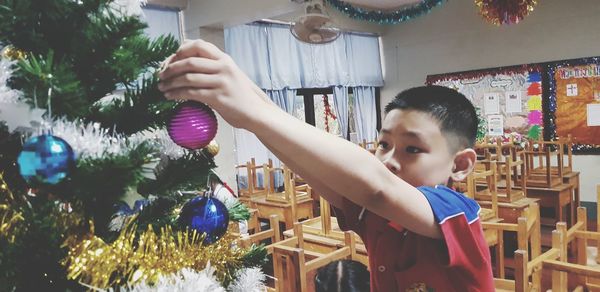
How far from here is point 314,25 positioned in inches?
125

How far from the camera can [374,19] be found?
10.0 ft

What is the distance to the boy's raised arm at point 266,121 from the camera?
46 cm

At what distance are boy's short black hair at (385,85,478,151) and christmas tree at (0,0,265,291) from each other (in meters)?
0.38

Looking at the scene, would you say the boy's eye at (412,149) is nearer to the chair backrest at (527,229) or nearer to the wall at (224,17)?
the chair backrest at (527,229)

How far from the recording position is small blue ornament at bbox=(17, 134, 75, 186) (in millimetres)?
415

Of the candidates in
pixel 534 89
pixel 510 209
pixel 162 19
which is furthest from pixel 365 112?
pixel 162 19

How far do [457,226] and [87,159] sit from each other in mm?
489

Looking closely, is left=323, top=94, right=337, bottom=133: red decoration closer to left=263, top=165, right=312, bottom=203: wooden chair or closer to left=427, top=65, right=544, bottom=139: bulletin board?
left=427, top=65, right=544, bottom=139: bulletin board

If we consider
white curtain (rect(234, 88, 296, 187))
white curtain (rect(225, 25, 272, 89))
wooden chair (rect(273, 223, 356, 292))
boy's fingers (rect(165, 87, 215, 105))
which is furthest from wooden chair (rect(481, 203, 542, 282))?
white curtain (rect(225, 25, 272, 89))

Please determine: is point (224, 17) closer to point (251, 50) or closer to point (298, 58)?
point (251, 50)

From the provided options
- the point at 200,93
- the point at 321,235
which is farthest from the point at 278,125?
the point at 321,235

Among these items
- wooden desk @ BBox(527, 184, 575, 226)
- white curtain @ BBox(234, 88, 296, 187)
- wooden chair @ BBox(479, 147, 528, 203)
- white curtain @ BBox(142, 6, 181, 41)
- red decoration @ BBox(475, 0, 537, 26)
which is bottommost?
wooden desk @ BBox(527, 184, 575, 226)

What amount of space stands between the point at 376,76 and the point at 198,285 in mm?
6563

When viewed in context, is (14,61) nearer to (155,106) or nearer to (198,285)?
(155,106)
